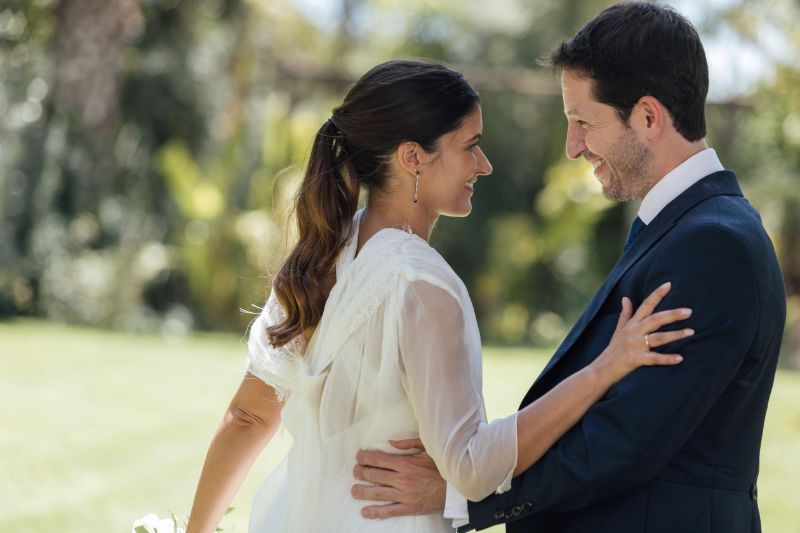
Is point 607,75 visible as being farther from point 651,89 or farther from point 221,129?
point 221,129

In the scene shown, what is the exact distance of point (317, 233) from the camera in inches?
118

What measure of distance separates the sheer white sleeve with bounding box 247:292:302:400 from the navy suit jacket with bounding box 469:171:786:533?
647 mm

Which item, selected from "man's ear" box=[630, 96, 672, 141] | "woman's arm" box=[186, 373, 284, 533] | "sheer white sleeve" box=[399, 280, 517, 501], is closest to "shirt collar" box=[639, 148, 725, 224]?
"man's ear" box=[630, 96, 672, 141]

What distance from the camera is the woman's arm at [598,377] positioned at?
8.27 ft

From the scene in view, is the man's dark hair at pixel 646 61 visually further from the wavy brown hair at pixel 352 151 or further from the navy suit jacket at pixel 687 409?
the wavy brown hair at pixel 352 151

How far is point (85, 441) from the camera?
895cm

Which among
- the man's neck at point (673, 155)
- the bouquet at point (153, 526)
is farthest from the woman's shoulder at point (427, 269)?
the bouquet at point (153, 526)

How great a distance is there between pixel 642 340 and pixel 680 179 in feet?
1.70

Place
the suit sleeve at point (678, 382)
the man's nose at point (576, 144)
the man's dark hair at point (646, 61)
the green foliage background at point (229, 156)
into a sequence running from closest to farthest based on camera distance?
the suit sleeve at point (678, 382) → the man's dark hair at point (646, 61) → the man's nose at point (576, 144) → the green foliage background at point (229, 156)

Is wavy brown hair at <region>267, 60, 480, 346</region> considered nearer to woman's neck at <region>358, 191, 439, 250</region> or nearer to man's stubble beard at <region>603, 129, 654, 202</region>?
woman's neck at <region>358, 191, 439, 250</region>

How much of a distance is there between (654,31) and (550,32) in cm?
1845

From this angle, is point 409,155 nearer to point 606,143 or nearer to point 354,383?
point 606,143

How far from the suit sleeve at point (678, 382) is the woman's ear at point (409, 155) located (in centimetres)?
74

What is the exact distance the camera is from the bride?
266 centimetres
